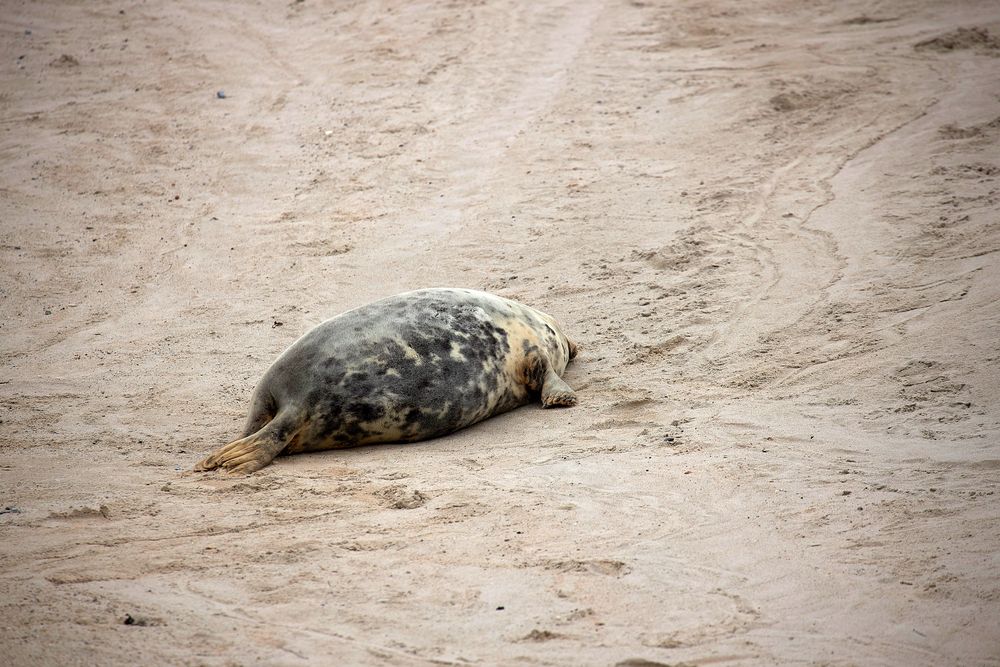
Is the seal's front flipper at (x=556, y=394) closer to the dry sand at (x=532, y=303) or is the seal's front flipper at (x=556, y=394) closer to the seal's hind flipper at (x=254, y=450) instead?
the dry sand at (x=532, y=303)

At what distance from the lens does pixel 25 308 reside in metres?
7.39

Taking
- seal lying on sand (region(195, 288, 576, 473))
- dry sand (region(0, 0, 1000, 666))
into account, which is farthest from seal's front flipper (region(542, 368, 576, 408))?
dry sand (region(0, 0, 1000, 666))

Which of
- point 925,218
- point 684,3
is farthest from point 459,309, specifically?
point 684,3

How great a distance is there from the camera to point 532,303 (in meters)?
7.05

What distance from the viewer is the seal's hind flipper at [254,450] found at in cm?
472

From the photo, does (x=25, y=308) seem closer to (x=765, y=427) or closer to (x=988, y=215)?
(x=765, y=427)

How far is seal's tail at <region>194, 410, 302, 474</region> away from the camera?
4729 mm

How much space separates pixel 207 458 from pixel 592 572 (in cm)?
220

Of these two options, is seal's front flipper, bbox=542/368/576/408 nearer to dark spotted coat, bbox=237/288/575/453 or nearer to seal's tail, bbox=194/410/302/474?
dark spotted coat, bbox=237/288/575/453

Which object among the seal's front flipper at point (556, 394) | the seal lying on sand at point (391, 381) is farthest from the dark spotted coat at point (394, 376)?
the seal's front flipper at point (556, 394)

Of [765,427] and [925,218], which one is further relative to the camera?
[925,218]

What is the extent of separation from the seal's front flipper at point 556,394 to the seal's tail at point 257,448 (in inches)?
56.2

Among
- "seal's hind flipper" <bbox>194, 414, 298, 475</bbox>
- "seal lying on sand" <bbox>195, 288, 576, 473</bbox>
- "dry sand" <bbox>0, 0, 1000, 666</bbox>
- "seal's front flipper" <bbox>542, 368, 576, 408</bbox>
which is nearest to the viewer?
"dry sand" <bbox>0, 0, 1000, 666</bbox>

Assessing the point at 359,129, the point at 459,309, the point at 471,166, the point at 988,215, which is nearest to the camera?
the point at 459,309
